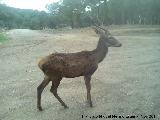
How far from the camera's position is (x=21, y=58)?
63.7ft

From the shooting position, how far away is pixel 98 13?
51.9 meters

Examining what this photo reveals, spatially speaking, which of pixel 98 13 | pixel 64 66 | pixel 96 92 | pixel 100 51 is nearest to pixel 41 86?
pixel 64 66

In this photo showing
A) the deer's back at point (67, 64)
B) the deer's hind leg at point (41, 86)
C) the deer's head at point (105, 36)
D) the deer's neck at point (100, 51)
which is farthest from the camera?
the deer's head at point (105, 36)

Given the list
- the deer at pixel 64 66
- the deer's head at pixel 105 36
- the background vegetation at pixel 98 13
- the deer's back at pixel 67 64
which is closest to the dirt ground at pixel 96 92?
the deer at pixel 64 66

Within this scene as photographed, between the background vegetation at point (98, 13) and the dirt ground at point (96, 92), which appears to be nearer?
the dirt ground at point (96, 92)

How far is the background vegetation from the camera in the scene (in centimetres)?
4631

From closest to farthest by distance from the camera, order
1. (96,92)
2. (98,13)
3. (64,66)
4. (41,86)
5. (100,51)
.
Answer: (64,66) < (41,86) < (100,51) < (96,92) < (98,13)

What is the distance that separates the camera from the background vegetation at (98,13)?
1823 inches

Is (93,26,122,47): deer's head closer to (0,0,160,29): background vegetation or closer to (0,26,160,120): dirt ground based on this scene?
(0,26,160,120): dirt ground

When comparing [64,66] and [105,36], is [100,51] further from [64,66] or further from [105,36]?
[64,66]

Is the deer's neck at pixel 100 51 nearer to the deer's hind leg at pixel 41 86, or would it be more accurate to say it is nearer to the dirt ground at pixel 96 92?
the dirt ground at pixel 96 92

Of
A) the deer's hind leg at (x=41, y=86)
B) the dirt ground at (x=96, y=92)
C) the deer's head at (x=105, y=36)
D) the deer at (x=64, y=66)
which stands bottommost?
the dirt ground at (x=96, y=92)

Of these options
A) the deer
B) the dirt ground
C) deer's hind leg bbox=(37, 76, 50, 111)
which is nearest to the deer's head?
the deer

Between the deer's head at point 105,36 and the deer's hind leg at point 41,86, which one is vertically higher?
the deer's head at point 105,36
